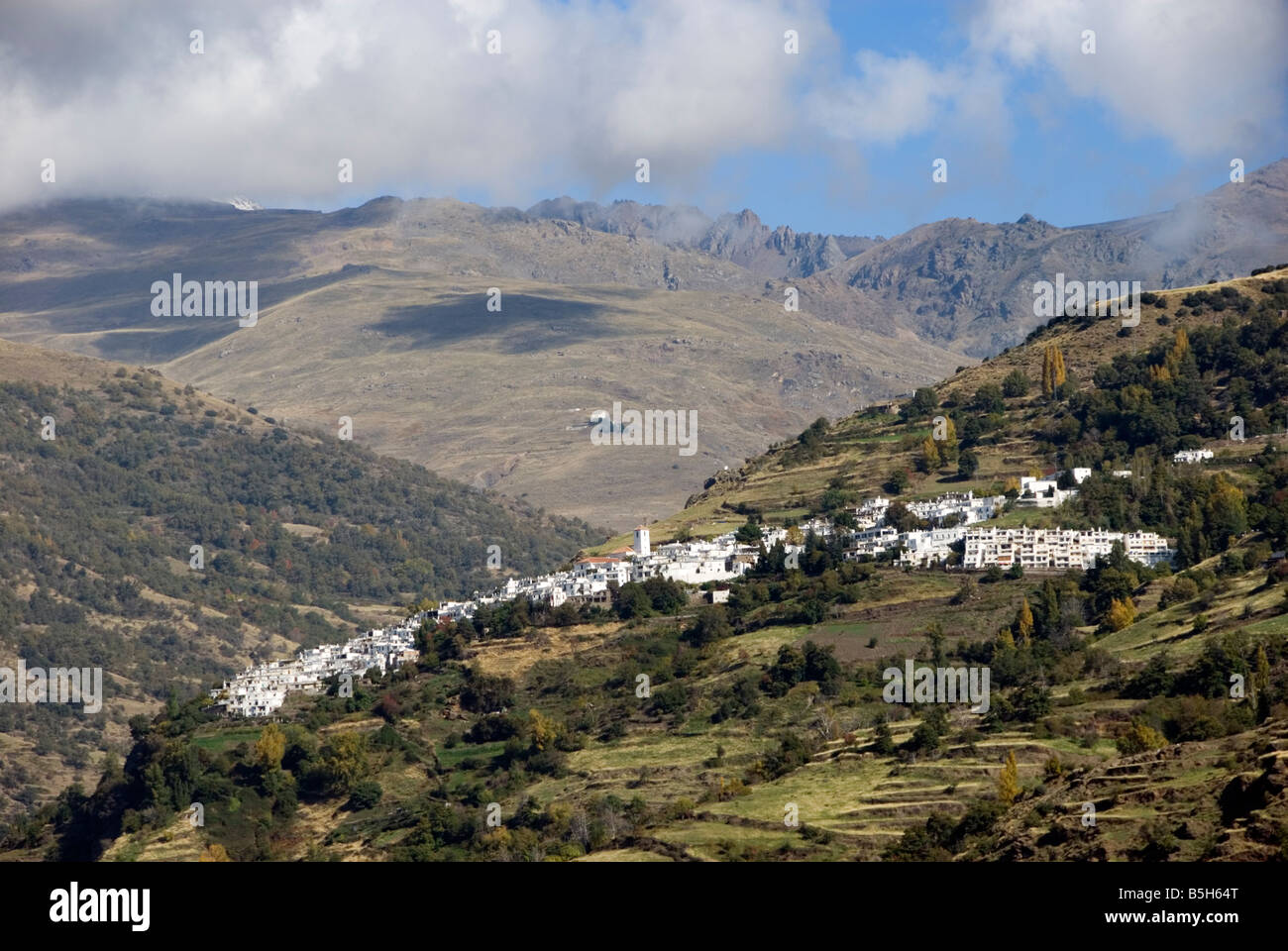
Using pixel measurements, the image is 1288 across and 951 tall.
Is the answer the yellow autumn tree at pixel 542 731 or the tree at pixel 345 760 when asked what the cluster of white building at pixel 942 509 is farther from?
the tree at pixel 345 760

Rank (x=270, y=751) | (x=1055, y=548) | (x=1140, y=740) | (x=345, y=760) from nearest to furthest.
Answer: (x=1140, y=740) → (x=345, y=760) → (x=270, y=751) → (x=1055, y=548)

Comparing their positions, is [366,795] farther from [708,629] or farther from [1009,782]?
[1009,782]

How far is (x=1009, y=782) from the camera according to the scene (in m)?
54.9

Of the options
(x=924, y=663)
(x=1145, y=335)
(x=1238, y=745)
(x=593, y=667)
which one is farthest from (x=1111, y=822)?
(x=1145, y=335)

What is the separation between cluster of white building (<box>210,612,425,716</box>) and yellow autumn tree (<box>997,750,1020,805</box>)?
46.4m

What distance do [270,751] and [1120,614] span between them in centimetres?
3614

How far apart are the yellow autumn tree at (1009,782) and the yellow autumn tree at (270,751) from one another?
3552 centimetres

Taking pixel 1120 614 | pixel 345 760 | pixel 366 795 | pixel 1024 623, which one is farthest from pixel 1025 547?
pixel 366 795

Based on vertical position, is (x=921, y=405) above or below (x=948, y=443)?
above

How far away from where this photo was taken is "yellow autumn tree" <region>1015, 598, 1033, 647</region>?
78.0m

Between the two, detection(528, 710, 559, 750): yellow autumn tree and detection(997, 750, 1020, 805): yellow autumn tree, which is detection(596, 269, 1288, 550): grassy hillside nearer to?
detection(528, 710, 559, 750): yellow autumn tree

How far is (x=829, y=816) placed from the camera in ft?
187

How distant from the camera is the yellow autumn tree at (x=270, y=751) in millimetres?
80688

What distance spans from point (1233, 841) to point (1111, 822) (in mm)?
6070
